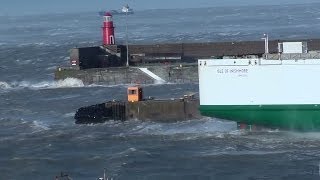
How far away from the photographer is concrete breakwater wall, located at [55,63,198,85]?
50906 millimetres

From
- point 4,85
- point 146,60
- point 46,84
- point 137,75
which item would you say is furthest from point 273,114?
point 146,60

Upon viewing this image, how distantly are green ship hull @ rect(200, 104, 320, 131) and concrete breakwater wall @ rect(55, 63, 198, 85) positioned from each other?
16.3m

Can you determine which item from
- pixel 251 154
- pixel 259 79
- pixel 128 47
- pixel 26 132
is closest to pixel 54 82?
pixel 128 47

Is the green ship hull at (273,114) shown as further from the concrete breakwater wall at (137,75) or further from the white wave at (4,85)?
the white wave at (4,85)

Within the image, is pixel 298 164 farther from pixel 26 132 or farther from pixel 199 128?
pixel 26 132

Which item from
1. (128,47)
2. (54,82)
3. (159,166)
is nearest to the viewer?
(159,166)

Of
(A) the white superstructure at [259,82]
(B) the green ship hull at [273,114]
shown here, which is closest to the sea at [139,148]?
(B) the green ship hull at [273,114]

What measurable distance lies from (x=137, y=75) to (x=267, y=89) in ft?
58.9

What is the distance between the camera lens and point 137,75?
51094 millimetres

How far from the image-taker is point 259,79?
33969 millimetres

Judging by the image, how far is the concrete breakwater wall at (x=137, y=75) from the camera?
50.9 metres

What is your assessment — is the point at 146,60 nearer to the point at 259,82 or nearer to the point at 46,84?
the point at 46,84

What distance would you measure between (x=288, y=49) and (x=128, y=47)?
24.6 meters

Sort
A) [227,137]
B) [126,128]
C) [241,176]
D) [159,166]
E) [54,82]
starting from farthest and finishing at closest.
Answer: [54,82], [126,128], [227,137], [159,166], [241,176]
